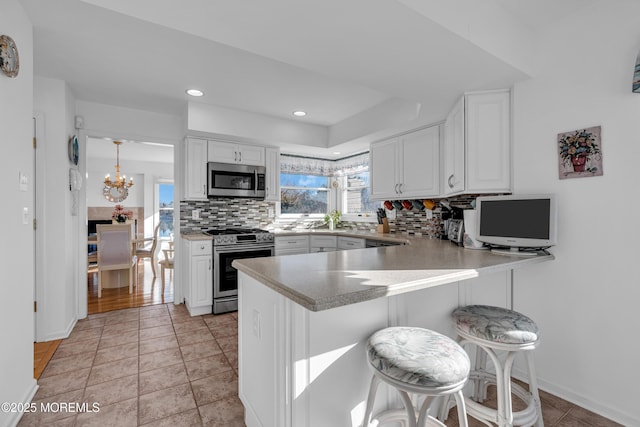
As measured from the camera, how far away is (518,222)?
1.86m

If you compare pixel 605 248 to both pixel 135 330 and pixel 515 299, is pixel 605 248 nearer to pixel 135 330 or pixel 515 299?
pixel 515 299

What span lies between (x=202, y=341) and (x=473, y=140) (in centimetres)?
277

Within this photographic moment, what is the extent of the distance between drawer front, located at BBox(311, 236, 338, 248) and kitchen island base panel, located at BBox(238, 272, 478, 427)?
2.45 metres

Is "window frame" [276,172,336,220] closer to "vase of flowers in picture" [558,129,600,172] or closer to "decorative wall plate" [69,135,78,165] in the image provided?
"decorative wall plate" [69,135,78,165]

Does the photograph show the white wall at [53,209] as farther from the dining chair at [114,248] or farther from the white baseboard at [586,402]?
the white baseboard at [586,402]

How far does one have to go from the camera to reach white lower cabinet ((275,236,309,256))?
150 inches

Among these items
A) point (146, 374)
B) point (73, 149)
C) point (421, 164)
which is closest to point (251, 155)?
point (73, 149)

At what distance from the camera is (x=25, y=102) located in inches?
67.7

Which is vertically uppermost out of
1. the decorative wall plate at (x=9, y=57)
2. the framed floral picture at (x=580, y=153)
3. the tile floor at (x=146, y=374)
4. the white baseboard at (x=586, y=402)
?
the decorative wall plate at (x=9, y=57)

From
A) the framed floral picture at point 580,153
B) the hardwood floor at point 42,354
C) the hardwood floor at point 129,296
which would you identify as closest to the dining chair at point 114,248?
the hardwood floor at point 129,296

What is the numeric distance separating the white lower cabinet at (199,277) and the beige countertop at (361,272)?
200 cm

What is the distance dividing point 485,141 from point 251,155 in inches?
107

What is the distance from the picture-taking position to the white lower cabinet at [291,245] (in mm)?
3822

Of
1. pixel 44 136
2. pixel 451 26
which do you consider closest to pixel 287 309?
pixel 451 26
